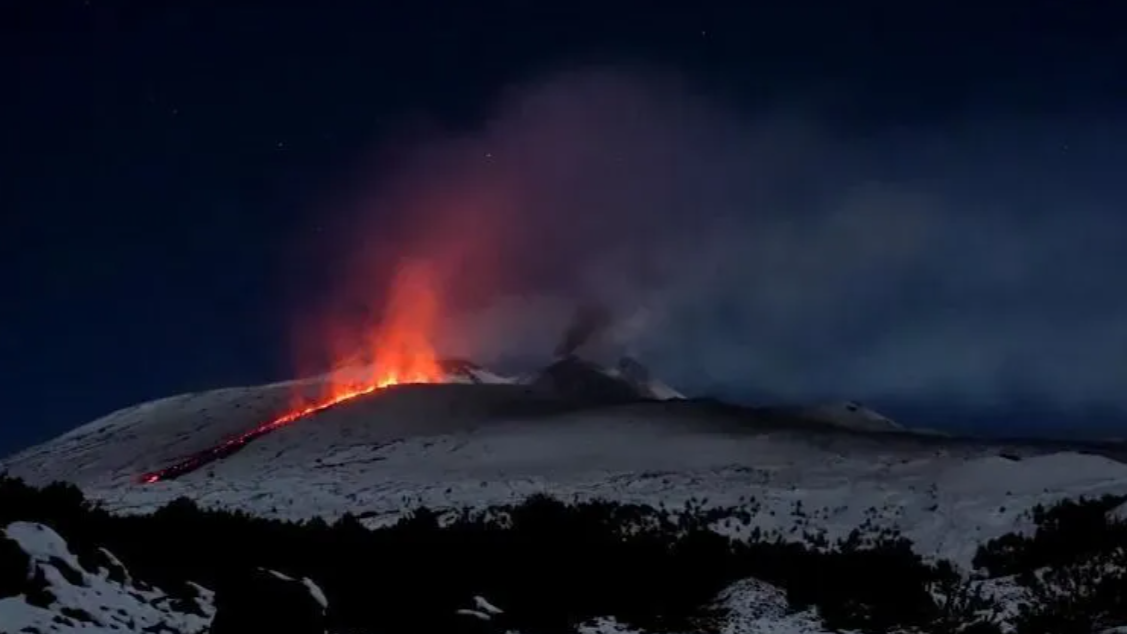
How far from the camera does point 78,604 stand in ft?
48.1

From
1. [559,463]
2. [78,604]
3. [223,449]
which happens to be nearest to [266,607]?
[78,604]

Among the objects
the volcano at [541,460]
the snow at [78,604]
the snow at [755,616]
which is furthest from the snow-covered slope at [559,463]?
the snow at [78,604]

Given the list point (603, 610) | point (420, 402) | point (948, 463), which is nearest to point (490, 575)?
point (603, 610)

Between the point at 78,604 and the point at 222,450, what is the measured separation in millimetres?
83961

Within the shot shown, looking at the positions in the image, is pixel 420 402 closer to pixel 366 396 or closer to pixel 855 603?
pixel 366 396

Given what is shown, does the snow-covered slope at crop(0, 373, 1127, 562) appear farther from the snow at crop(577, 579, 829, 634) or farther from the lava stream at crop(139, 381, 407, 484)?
the snow at crop(577, 579, 829, 634)

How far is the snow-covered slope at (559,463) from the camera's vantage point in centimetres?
6169

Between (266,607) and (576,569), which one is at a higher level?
(266,607)

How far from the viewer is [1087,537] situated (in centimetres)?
4441

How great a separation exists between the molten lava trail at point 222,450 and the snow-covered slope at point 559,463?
1817 millimetres

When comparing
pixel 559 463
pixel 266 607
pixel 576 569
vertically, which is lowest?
pixel 576 569

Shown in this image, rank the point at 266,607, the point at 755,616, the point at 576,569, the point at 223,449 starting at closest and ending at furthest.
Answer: the point at 266,607, the point at 755,616, the point at 576,569, the point at 223,449

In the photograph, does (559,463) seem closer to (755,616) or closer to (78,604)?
(755,616)

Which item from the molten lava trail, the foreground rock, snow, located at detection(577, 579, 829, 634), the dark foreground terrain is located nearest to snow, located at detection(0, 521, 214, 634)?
the dark foreground terrain
